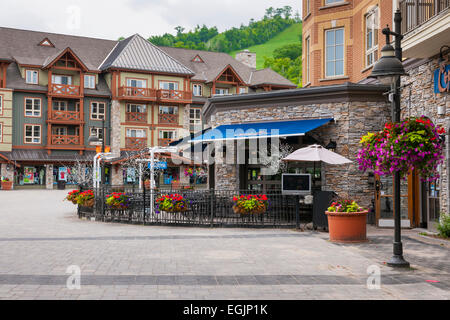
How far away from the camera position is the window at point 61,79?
45188mm

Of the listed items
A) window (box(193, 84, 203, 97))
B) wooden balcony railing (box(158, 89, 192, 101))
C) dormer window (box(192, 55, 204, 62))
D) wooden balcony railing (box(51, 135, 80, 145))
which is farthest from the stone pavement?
dormer window (box(192, 55, 204, 62))

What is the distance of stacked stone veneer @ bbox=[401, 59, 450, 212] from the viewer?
12047mm

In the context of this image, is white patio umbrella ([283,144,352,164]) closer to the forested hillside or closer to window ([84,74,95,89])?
window ([84,74,95,89])

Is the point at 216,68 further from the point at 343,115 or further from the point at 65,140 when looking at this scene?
the point at 343,115

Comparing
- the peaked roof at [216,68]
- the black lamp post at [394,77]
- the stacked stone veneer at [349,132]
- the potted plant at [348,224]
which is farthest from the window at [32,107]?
the black lamp post at [394,77]

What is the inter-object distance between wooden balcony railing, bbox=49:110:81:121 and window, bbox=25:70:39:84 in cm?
331

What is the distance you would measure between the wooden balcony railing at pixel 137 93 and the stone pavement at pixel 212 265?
111ft

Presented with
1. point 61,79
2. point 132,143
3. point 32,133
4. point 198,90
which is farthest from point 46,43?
point 198,90

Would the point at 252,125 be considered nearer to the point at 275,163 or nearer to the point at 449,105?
the point at 275,163

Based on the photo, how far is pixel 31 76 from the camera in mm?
44250

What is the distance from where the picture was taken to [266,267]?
8156 millimetres

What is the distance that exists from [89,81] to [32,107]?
5.81 m
